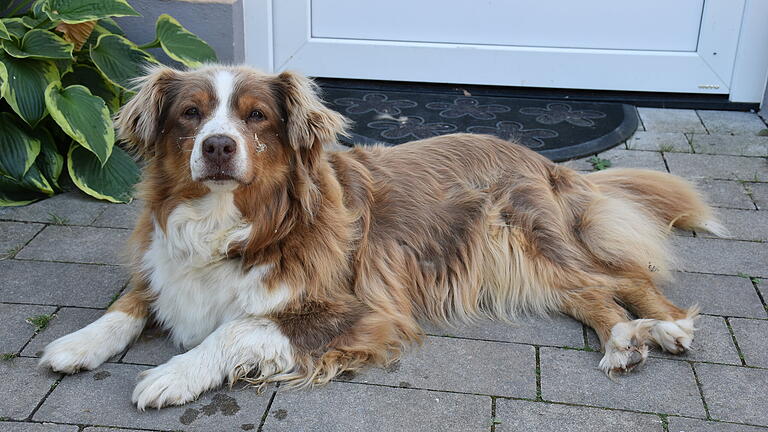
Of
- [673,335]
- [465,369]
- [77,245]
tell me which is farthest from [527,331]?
[77,245]

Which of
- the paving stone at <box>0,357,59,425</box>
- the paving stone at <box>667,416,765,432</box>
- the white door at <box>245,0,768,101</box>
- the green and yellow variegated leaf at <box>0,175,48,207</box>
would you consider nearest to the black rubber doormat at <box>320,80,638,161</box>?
the white door at <box>245,0,768,101</box>

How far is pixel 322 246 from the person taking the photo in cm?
328

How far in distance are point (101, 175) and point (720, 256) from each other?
3418 mm

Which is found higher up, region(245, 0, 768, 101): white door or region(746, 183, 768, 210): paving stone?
region(245, 0, 768, 101): white door

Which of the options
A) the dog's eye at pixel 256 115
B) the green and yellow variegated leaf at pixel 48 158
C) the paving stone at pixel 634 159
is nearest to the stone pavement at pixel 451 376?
the green and yellow variegated leaf at pixel 48 158

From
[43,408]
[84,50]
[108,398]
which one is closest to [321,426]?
[108,398]

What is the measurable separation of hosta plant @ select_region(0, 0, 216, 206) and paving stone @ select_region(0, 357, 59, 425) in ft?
4.96

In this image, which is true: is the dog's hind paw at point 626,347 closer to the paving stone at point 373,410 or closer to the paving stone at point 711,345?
the paving stone at point 711,345

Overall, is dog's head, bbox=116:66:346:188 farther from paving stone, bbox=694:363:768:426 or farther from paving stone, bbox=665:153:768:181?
paving stone, bbox=665:153:768:181

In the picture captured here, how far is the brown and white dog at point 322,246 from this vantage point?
308 cm

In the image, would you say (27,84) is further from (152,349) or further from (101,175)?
(152,349)

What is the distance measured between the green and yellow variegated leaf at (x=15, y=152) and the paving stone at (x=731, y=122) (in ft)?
14.3

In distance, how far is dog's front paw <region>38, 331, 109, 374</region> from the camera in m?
3.09

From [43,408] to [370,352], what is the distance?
122 centimetres
